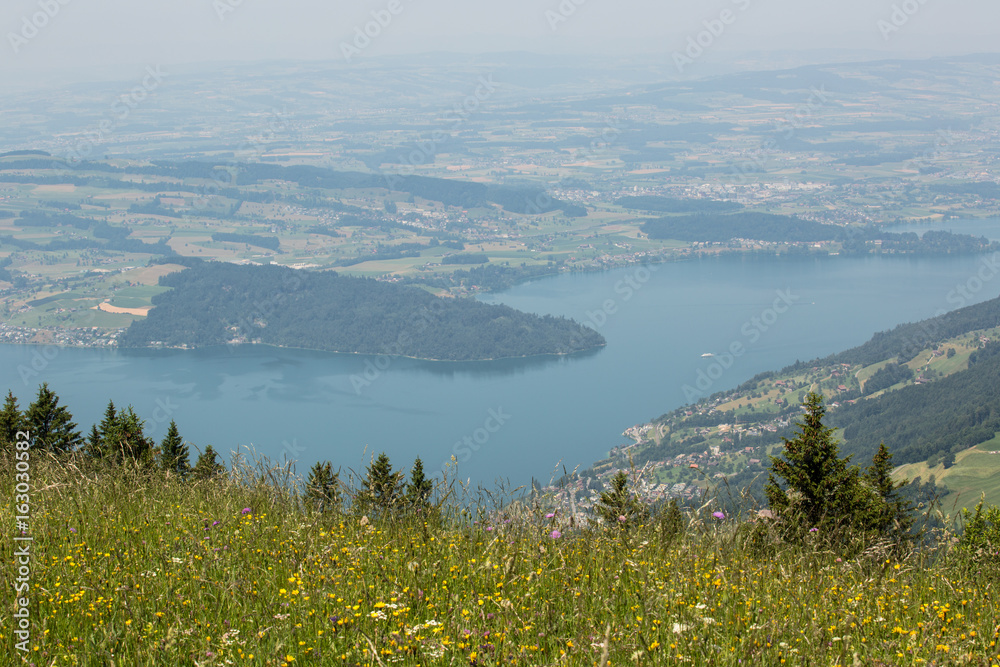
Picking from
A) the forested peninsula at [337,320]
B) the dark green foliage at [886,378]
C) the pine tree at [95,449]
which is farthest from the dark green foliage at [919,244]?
the pine tree at [95,449]

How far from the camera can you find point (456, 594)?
2.64 metres

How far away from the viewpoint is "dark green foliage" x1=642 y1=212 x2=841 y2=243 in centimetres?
14425

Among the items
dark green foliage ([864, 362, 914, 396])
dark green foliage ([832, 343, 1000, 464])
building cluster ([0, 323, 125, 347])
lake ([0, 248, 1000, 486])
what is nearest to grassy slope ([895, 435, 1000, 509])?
dark green foliage ([832, 343, 1000, 464])

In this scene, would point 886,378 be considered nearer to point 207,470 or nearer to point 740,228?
point 207,470

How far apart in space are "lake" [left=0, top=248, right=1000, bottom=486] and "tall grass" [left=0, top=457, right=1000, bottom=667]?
163ft

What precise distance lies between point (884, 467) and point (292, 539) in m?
9.14

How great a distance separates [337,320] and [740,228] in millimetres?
86954

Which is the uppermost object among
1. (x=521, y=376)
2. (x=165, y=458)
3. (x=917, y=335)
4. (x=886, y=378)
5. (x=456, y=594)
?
(x=456, y=594)

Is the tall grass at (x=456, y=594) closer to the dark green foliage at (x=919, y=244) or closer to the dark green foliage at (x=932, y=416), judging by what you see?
the dark green foliage at (x=932, y=416)

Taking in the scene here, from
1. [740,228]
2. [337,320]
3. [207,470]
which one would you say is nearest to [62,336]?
[337,320]

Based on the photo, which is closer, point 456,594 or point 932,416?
point 456,594

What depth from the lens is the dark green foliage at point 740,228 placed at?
5679 inches

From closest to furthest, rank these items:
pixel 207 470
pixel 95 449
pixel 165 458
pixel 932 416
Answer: pixel 207 470
pixel 95 449
pixel 165 458
pixel 932 416

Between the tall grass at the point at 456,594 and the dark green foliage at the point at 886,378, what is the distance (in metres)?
76.6
